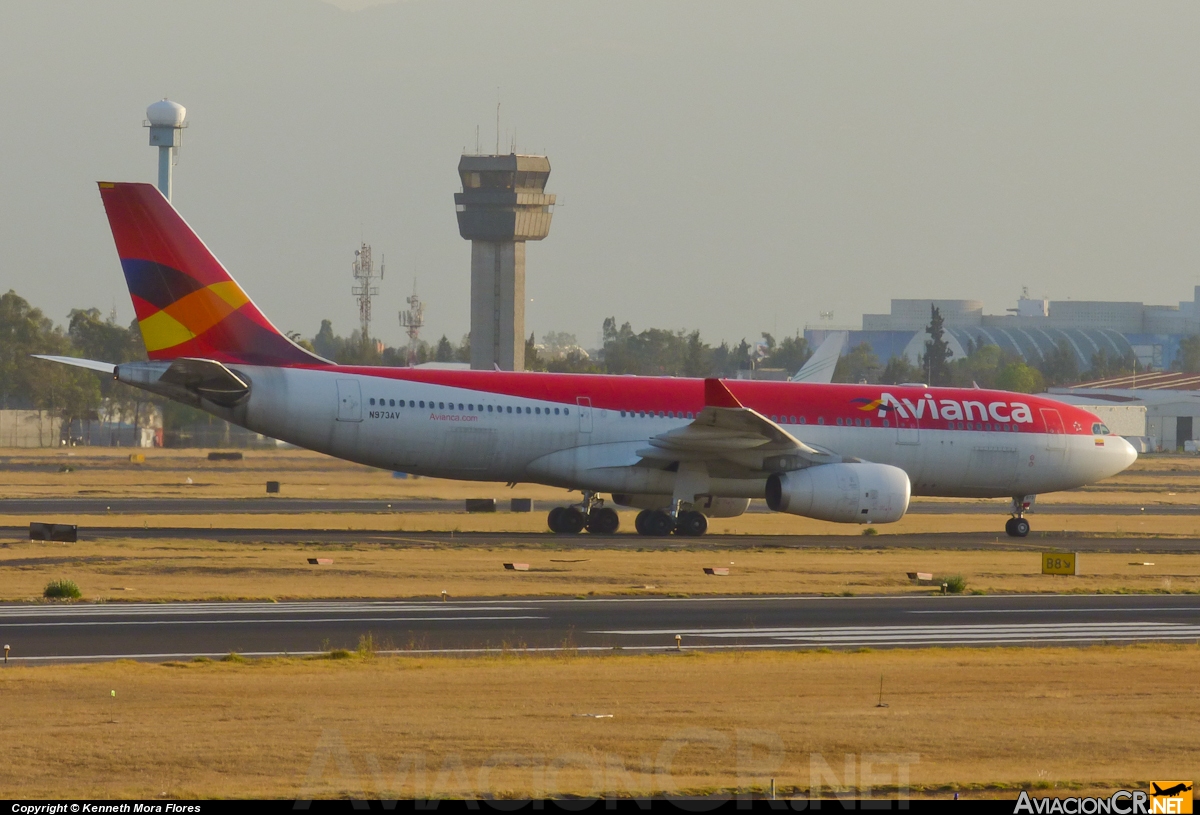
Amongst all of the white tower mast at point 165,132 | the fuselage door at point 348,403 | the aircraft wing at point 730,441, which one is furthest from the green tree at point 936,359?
the fuselage door at point 348,403

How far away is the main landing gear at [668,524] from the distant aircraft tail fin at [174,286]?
29.4ft

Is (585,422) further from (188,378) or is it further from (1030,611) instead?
(1030,611)

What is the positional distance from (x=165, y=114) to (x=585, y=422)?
90755 millimetres

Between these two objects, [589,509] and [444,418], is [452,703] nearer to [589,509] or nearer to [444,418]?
[444,418]

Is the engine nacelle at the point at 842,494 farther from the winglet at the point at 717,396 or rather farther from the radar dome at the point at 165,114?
the radar dome at the point at 165,114

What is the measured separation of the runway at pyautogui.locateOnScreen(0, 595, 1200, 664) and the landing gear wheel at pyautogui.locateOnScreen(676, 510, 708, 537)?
11726mm

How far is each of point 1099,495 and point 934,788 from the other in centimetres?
5495

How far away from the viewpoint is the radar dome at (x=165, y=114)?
11688cm

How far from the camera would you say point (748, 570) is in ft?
91.7

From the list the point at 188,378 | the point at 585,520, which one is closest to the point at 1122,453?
the point at 585,520

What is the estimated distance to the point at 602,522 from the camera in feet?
119

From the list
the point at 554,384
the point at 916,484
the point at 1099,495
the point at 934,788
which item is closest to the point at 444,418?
the point at 554,384

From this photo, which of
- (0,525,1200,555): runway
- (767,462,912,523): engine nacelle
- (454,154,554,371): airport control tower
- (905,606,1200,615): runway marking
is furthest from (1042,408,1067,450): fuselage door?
(454,154,554,371): airport control tower

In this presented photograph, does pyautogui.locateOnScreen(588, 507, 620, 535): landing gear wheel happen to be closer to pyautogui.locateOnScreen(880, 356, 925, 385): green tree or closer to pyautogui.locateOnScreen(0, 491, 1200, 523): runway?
pyautogui.locateOnScreen(0, 491, 1200, 523): runway
